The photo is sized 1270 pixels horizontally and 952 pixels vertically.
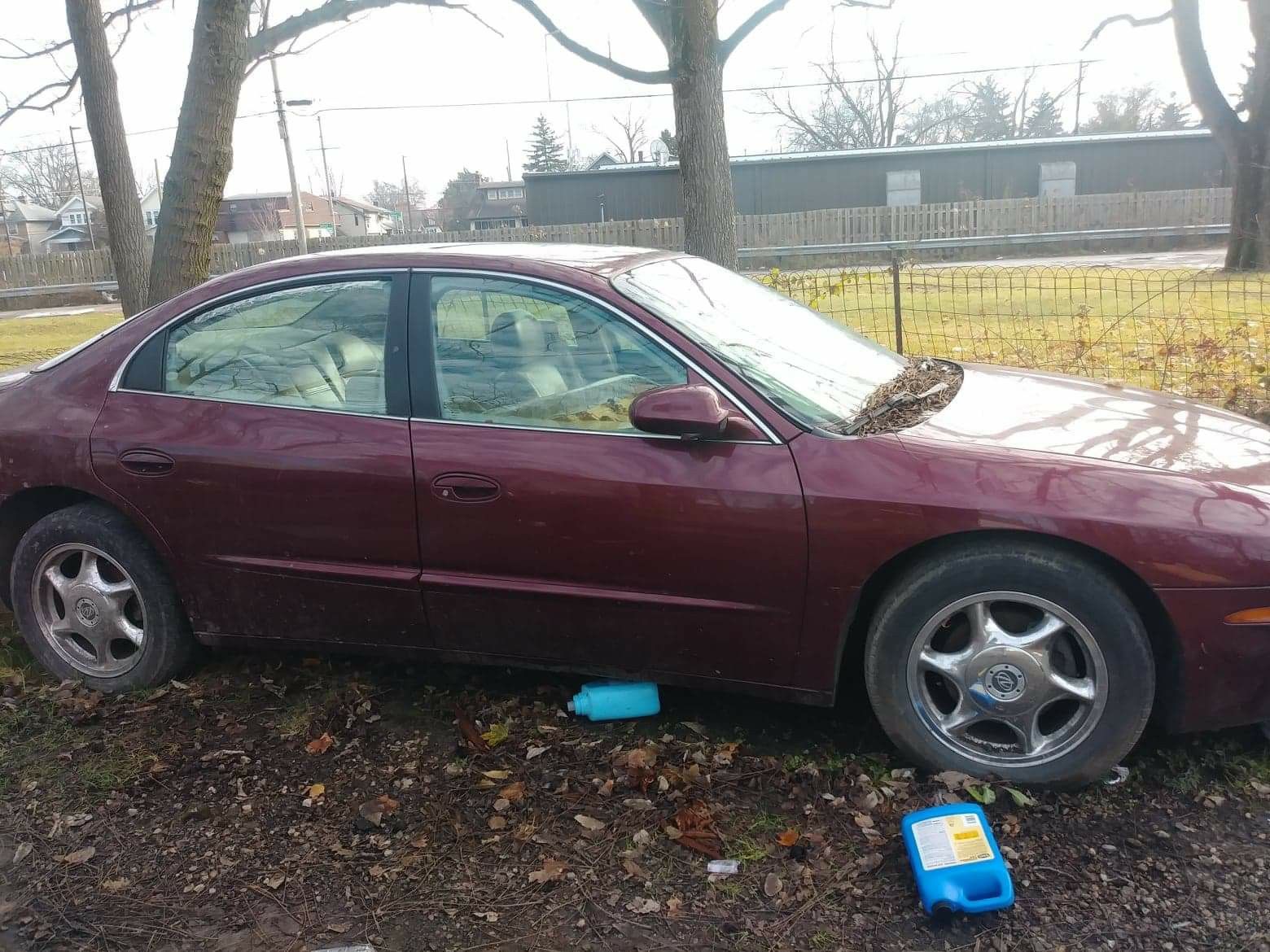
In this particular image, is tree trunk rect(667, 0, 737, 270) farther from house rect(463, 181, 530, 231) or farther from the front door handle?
house rect(463, 181, 530, 231)

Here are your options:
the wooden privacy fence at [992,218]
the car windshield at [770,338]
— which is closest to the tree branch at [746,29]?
→ the car windshield at [770,338]

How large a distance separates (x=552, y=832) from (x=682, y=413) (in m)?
1.25

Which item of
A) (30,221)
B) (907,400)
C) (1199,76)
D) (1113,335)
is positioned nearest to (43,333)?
(1113,335)

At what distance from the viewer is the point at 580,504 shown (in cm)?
295

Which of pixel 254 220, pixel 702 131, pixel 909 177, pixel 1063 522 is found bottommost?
pixel 1063 522

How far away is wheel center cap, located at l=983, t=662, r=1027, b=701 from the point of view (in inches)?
107

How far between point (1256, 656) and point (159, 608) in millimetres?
3533

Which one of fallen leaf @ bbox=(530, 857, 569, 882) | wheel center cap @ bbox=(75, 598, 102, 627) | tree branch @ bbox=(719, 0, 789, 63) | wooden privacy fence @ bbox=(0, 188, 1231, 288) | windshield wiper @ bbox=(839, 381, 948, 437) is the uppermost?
tree branch @ bbox=(719, 0, 789, 63)

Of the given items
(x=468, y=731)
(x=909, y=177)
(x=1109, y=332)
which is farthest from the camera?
(x=909, y=177)

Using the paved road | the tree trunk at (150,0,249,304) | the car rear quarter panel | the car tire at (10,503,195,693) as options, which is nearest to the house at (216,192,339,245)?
the paved road

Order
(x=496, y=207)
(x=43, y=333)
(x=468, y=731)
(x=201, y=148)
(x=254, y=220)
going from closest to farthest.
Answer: (x=468, y=731)
(x=201, y=148)
(x=43, y=333)
(x=254, y=220)
(x=496, y=207)

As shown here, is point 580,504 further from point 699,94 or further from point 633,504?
point 699,94

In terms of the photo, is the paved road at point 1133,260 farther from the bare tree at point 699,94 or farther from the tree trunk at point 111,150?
the tree trunk at point 111,150

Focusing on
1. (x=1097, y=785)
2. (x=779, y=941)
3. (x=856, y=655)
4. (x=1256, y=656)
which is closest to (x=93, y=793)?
(x=779, y=941)
